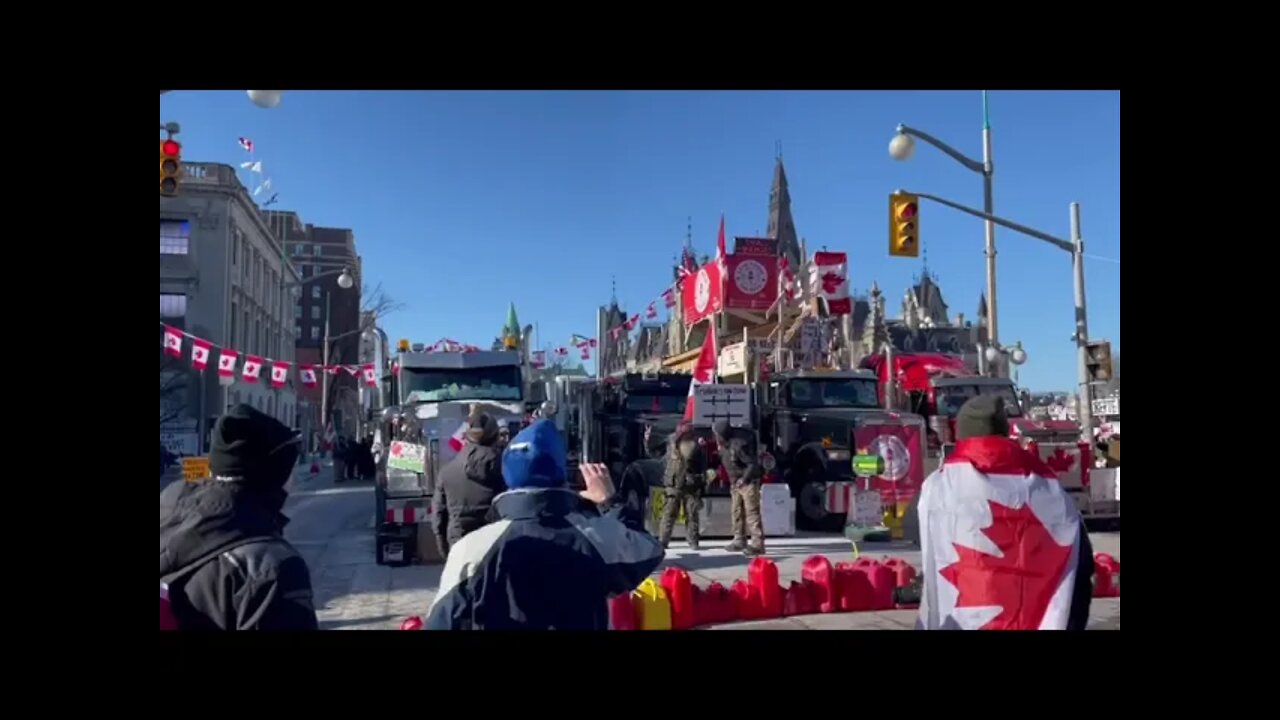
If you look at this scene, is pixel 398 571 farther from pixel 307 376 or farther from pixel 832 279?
pixel 307 376

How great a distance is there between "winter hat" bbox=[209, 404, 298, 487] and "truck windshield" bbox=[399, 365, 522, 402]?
33.4ft

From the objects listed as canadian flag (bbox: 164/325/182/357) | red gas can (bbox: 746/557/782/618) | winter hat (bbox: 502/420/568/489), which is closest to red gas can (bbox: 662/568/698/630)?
red gas can (bbox: 746/557/782/618)

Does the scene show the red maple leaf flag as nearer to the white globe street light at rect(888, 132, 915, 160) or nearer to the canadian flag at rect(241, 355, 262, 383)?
the white globe street light at rect(888, 132, 915, 160)

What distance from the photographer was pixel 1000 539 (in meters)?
3.94

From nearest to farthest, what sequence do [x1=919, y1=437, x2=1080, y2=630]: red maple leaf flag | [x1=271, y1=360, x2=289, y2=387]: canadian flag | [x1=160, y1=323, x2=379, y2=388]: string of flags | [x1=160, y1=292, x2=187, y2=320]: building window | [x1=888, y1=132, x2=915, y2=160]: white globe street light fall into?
[x1=919, y1=437, x2=1080, y2=630]: red maple leaf flag < [x1=888, y1=132, x2=915, y2=160]: white globe street light < [x1=160, y1=323, x2=379, y2=388]: string of flags < [x1=160, y1=292, x2=187, y2=320]: building window < [x1=271, y1=360, x2=289, y2=387]: canadian flag

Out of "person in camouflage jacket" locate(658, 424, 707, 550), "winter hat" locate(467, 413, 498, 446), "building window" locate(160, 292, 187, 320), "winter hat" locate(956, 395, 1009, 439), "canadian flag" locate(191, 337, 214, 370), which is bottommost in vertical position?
"person in camouflage jacket" locate(658, 424, 707, 550)

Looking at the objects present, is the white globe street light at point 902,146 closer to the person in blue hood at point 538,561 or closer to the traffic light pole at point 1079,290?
the traffic light pole at point 1079,290

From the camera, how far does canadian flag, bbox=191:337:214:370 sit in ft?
49.1

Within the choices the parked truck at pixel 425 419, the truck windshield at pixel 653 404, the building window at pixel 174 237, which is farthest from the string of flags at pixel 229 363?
the truck windshield at pixel 653 404

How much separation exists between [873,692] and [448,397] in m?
10.3

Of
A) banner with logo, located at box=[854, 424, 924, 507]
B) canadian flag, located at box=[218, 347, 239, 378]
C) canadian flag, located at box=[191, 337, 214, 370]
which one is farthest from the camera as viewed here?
Answer: canadian flag, located at box=[191, 337, 214, 370]

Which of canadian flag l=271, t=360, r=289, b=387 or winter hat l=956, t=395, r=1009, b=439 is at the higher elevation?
canadian flag l=271, t=360, r=289, b=387

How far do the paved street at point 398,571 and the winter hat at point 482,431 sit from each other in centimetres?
160
